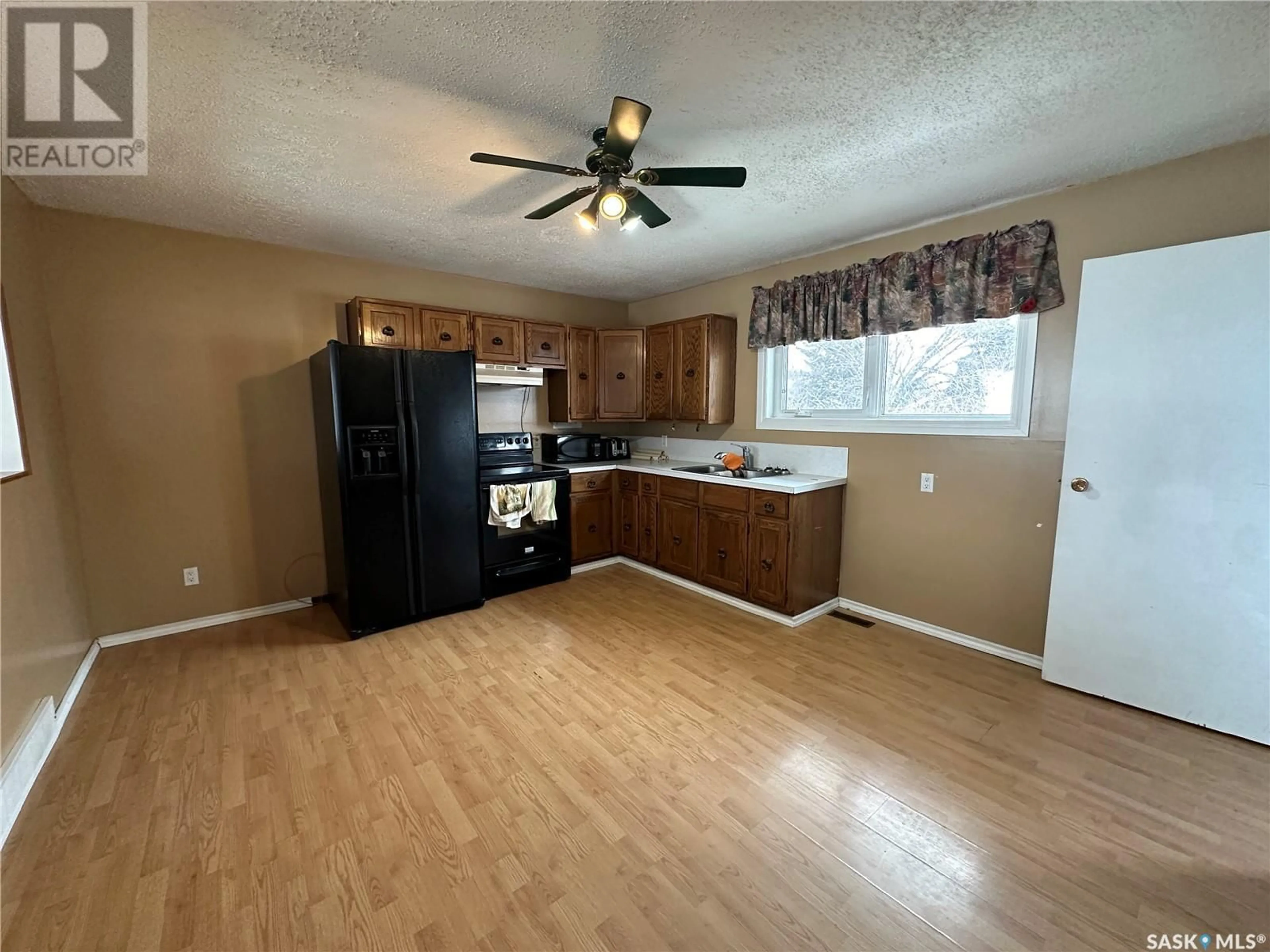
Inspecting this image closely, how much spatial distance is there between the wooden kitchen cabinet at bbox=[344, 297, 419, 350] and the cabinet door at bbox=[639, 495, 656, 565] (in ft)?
7.00

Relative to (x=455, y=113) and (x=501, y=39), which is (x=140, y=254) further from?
(x=501, y=39)

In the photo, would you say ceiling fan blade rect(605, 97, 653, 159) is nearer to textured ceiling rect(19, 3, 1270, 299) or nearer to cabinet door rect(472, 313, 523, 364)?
textured ceiling rect(19, 3, 1270, 299)

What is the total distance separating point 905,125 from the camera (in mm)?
1853

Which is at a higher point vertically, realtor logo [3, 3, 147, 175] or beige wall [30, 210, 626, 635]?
realtor logo [3, 3, 147, 175]

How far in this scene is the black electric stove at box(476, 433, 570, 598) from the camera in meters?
3.53

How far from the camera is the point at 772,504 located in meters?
3.13

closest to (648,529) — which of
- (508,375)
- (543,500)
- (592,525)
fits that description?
(592,525)

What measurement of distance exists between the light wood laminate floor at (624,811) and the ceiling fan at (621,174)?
7.18 ft

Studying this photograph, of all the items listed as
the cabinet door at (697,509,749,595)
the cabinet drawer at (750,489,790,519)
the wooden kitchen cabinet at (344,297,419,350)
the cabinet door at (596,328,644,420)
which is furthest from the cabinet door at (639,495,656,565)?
the wooden kitchen cabinet at (344,297,419,350)

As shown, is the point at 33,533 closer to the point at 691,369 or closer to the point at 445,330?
the point at 445,330

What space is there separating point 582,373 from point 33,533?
10.7ft

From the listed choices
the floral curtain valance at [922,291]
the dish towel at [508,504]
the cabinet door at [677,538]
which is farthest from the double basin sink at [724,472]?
the dish towel at [508,504]

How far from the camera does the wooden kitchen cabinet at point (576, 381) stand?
4207 millimetres

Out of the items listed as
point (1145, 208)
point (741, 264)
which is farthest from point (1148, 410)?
point (741, 264)
